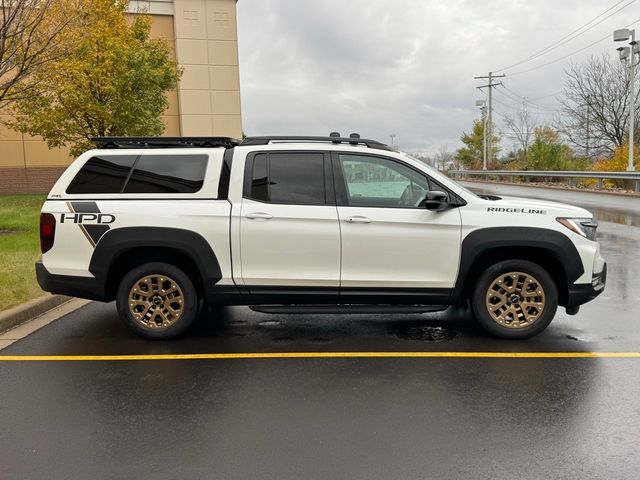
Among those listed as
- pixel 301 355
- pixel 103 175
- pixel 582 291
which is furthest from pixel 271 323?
pixel 582 291

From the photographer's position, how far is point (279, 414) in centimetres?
395

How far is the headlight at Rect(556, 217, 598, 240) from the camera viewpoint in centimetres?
539

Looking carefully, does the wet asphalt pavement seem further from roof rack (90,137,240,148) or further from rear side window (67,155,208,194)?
roof rack (90,137,240,148)

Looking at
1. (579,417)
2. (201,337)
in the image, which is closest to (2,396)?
(201,337)

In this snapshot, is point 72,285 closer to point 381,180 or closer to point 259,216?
point 259,216

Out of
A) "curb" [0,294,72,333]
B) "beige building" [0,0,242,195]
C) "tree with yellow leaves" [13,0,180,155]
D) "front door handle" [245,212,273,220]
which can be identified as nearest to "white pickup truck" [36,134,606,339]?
"front door handle" [245,212,273,220]

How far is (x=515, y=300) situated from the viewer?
18.0 ft

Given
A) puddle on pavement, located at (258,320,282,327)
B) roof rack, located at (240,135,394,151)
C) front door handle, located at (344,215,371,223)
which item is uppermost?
roof rack, located at (240,135,394,151)

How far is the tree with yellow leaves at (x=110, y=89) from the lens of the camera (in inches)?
625

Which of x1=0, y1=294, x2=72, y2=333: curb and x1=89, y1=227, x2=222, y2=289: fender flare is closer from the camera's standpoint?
x1=89, y1=227, x2=222, y2=289: fender flare

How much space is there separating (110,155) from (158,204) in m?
0.74

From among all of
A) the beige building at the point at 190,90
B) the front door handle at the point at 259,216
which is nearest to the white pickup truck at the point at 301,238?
the front door handle at the point at 259,216

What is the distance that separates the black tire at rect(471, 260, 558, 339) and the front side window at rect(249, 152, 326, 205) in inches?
70.0

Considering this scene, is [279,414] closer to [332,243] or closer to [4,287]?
[332,243]
